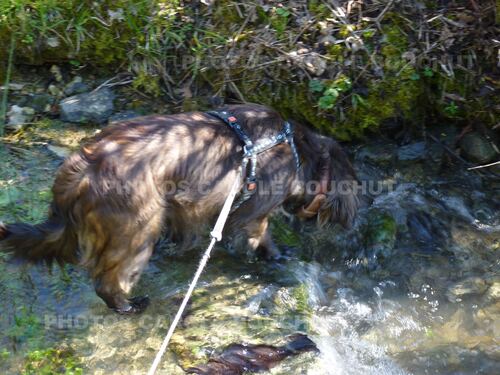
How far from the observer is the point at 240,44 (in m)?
4.77

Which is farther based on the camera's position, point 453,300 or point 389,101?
point 389,101

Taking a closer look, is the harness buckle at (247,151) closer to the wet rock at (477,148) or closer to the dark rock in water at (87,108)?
the dark rock in water at (87,108)

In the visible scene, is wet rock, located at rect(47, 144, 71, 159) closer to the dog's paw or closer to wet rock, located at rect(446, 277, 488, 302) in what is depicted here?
the dog's paw

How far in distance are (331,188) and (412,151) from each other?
1.04 m

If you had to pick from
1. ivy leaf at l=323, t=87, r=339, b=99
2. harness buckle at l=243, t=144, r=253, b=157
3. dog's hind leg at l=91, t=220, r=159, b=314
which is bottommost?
dog's hind leg at l=91, t=220, r=159, b=314

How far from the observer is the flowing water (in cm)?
341

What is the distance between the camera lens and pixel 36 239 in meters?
3.24

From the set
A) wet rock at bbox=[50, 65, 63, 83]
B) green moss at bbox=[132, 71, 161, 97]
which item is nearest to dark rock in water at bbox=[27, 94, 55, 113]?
wet rock at bbox=[50, 65, 63, 83]

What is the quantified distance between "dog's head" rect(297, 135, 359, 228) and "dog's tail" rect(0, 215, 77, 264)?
169 centimetres

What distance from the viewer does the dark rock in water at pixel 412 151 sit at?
4.81m

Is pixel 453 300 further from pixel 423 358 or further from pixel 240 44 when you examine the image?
pixel 240 44

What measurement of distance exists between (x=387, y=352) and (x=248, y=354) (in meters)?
0.89

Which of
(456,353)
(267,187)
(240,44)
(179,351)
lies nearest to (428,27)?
(240,44)

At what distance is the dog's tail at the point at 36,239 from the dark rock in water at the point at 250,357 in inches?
39.7
